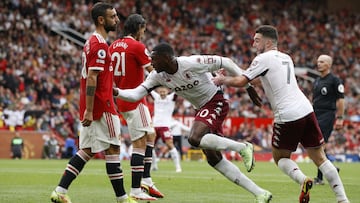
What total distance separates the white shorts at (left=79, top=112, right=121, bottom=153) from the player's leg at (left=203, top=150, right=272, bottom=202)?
4.14ft

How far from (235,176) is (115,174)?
1591mm

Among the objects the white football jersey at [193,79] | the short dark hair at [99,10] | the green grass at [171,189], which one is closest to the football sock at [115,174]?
the white football jersey at [193,79]

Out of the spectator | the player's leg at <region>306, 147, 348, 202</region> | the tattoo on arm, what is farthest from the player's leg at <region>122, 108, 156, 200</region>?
the spectator

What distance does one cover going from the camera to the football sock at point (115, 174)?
10.3 m

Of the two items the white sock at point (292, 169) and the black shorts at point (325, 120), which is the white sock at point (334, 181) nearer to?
the white sock at point (292, 169)

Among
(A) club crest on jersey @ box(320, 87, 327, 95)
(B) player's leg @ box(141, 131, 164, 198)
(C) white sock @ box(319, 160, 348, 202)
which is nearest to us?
(C) white sock @ box(319, 160, 348, 202)

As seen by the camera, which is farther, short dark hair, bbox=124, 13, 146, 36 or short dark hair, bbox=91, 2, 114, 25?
short dark hair, bbox=124, 13, 146, 36

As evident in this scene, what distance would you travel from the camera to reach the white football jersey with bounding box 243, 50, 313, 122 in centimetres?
1010

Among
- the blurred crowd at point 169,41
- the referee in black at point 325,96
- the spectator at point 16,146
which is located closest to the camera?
the referee in black at point 325,96

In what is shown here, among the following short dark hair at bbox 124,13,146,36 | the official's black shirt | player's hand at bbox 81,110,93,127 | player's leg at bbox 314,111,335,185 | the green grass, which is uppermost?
short dark hair at bbox 124,13,146,36

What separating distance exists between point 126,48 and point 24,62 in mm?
23489

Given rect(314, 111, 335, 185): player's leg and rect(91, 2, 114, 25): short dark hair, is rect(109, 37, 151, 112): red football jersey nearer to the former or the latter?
rect(91, 2, 114, 25): short dark hair

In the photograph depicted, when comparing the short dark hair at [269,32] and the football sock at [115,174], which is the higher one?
the short dark hair at [269,32]

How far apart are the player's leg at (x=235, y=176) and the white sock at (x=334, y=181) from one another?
0.93 metres
